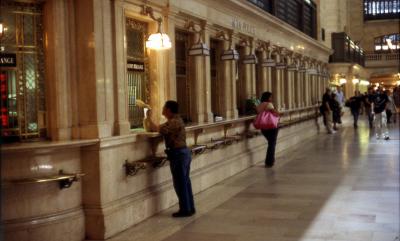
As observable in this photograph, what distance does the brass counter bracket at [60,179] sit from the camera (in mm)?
5707

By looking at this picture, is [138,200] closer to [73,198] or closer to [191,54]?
[73,198]

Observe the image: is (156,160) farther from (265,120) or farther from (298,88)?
(298,88)

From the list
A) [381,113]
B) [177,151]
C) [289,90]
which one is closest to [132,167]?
[177,151]

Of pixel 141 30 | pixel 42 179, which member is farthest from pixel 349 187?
pixel 42 179

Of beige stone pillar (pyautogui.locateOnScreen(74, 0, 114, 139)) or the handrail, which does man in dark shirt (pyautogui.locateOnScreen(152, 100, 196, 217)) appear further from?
beige stone pillar (pyautogui.locateOnScreen(74, 0, 114, 139))

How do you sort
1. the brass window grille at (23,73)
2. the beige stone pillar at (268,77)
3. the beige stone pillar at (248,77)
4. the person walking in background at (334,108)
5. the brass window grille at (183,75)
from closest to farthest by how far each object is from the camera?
the brass window grille at (23,73), the brass window grille at (183,75), the beige stone pillar at (248,77), the beige stone pillar at (268,77), the person walking in background at (334,108)

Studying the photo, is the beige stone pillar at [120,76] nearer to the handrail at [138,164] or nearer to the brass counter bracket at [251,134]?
the handrail at [138,164]

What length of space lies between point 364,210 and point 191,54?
386cm

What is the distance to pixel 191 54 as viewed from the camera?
9672mm

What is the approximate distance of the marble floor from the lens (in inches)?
260

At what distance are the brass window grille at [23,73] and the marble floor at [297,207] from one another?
1676mm

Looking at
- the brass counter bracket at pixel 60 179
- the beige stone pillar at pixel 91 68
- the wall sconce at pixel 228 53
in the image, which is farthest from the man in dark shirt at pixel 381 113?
the brass counter bracket at pixel 60 179

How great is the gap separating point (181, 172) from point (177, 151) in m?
0.29

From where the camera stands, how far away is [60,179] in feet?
19.8
